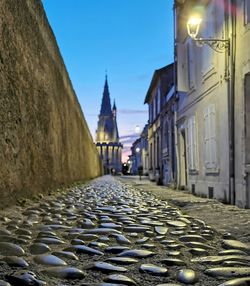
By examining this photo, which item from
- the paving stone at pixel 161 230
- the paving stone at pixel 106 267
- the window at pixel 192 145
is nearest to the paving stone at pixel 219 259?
the paving stone at pixel 106 267

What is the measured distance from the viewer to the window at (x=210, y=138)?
29.1 ft

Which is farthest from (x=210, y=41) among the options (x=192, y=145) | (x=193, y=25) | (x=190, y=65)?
(x=192, y=145)

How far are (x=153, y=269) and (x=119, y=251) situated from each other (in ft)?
1.60

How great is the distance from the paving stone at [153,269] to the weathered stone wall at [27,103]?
88.4 inches

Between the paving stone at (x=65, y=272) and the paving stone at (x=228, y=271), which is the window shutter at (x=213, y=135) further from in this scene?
the paving stone at (x=65, y=272)

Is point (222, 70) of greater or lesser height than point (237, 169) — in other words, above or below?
above

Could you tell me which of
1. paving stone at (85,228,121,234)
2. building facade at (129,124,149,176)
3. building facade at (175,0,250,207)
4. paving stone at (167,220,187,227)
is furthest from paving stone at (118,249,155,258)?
building facade at (129,124,149,176)

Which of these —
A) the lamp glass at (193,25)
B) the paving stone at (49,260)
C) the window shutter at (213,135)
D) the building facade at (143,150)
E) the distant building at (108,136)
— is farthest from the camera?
the distant building at (108,136)

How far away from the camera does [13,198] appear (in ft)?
14.6

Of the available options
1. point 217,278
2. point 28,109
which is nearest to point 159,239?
point 217,278

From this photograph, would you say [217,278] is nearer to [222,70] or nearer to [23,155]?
[23,155]

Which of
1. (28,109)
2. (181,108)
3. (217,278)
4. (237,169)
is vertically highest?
(181,108)

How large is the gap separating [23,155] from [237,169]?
157 inches

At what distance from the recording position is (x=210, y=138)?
30.1 ft
